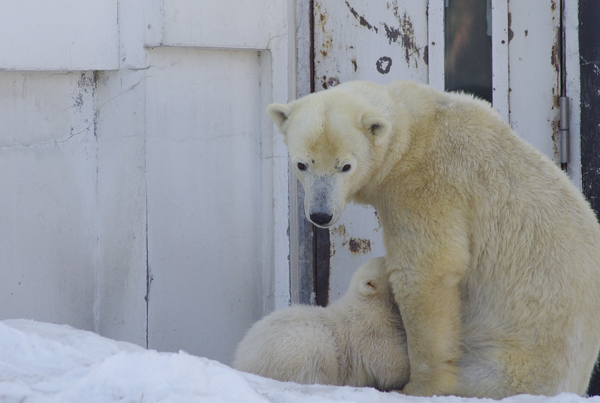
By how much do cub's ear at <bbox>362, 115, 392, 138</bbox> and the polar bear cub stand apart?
682mm

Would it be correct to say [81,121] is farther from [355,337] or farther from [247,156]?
[355,337]

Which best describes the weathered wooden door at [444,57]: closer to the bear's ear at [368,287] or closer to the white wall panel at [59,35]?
the bear's ear at [368,287]

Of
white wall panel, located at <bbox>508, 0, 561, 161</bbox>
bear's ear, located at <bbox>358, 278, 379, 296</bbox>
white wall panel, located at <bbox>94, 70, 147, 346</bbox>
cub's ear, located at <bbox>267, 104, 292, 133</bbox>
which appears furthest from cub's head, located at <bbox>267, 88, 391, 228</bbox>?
white wall panel, located at <bbox>508, 0, 561, 161</bbox>

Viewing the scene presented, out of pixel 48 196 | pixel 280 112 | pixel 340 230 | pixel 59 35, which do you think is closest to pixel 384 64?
pixel 340 230

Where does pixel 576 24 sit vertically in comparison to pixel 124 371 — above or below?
above

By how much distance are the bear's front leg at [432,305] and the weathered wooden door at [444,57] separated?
162 cm

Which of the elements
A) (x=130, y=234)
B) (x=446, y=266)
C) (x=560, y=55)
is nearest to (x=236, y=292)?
(x=130, y=234)

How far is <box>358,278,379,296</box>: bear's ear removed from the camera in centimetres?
341

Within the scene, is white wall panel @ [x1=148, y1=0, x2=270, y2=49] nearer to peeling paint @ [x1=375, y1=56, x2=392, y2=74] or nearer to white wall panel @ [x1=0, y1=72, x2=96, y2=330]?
white wall panel @ [x1=0, y1=72, x2=96, y2=330]

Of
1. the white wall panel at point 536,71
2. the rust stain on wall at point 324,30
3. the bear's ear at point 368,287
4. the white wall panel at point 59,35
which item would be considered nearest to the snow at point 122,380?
the bear's ear at point 368,287

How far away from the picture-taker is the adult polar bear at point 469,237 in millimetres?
3115

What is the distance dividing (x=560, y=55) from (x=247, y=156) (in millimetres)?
2098

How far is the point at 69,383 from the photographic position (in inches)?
83.3

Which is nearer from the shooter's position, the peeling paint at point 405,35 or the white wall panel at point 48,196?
the white wall panel at point 48,196
